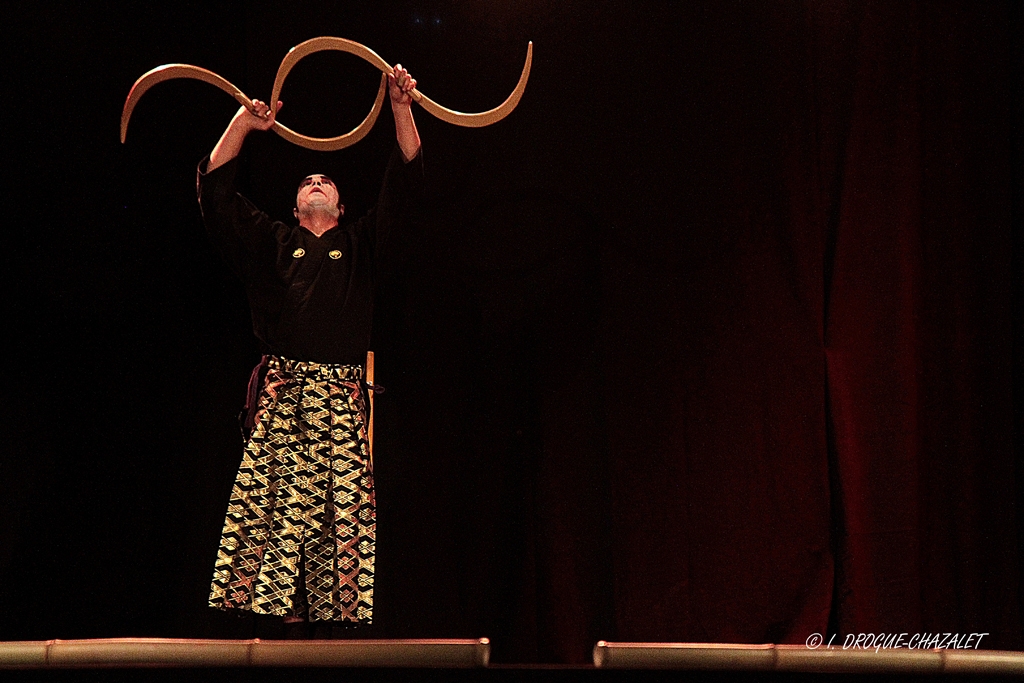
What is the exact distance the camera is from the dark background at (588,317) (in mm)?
3236

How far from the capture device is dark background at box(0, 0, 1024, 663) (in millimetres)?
3236

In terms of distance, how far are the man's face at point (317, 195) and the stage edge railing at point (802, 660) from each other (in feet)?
4.76

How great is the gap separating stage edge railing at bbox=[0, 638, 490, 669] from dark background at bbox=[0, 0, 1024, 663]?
3.69 feet

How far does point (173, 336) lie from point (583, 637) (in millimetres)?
1529

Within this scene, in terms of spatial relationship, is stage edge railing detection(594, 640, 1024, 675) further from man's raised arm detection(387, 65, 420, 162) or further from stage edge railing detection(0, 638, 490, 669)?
man's raised arm detection(387, 65, 420, 162)

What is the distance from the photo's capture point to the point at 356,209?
132 inches

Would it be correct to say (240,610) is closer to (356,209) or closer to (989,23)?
(356,209)

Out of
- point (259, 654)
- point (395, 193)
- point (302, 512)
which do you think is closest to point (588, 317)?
point (395, 193)

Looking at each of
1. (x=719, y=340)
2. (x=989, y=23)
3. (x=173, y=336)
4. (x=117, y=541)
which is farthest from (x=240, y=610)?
(x=989, y=23)

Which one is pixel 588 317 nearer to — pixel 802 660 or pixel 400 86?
pixel 400 86

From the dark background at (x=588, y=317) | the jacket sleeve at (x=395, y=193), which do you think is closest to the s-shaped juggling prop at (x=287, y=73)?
the jacket sleeve at (x=395, y=193)

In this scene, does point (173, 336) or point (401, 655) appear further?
point (173, 336)

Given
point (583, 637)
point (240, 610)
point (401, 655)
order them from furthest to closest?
point (583, 637), point (240, 610), point (401, 655)

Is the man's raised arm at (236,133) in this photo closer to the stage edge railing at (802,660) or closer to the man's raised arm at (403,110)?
the man's raised arm at (403,110)
